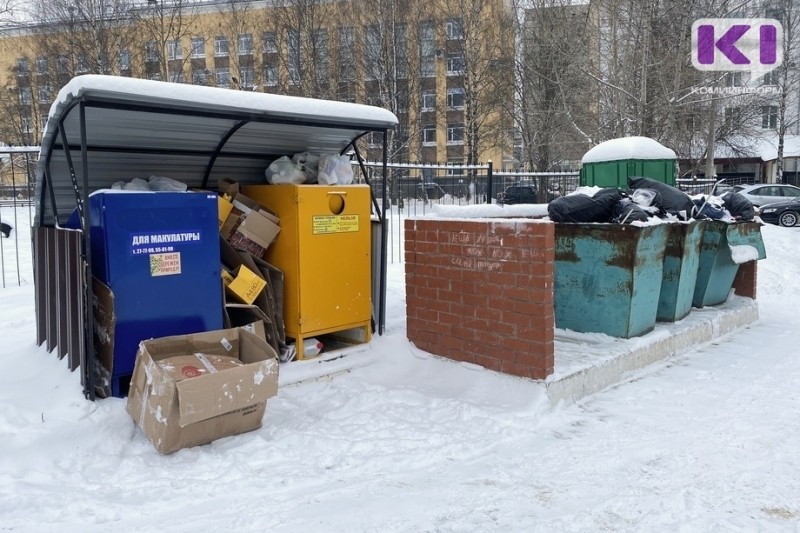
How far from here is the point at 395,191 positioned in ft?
46.7

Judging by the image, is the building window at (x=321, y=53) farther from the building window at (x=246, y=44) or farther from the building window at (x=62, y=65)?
the building window at (x=62, y=65)

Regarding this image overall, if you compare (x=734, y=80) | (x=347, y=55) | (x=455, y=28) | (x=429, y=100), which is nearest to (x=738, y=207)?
(x=734, y=80)

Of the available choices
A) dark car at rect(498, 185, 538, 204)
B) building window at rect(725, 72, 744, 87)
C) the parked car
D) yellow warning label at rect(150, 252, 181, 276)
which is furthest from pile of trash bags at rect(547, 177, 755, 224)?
the parked car

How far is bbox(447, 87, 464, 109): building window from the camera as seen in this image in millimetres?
32362

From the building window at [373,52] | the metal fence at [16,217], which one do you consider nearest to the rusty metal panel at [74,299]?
the metal fence at [16,217]

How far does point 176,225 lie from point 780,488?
3906 mm

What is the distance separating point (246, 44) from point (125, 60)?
624 centimetres

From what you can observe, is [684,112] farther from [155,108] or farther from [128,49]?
[128,49]

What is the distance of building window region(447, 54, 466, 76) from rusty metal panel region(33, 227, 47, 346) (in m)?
24.2

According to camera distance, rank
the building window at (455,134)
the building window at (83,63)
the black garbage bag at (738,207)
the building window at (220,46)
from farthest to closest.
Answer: the building window at (455,134)
the building window at (220,46)
the building window at (83,63)
the black garbage bag at (738,207)

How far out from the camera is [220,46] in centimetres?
3083

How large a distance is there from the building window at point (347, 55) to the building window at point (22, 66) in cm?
1479

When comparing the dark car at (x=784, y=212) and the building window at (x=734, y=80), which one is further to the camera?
the dark car at (x=784, y=212)

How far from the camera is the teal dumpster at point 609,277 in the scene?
518cm
